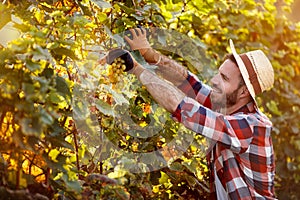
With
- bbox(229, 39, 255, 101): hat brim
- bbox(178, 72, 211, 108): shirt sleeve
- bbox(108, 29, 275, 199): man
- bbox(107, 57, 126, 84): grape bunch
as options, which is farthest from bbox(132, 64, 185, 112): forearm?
bbox(178, 72, 211, 108): shirt sleeve

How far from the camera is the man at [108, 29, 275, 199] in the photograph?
7.04 ft

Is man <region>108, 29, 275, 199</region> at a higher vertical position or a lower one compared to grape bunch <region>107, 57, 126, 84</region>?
lower

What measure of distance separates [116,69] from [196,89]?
827 mm

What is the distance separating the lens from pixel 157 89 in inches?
84.0

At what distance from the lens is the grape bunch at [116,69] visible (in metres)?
2.00

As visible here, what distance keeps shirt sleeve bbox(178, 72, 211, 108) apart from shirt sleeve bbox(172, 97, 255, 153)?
470mm

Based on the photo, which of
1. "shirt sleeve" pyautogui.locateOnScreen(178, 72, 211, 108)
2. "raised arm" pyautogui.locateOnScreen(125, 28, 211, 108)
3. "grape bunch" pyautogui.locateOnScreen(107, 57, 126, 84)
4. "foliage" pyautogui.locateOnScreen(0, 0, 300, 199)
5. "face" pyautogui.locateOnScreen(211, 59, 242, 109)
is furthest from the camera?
"shirt sleeve" pyautogui.locateOnScreen(178, 72, 211, 108)

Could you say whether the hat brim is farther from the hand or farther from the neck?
the hand

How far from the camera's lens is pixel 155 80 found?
7.02 feet

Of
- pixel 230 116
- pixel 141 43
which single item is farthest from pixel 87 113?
pixel 230 116

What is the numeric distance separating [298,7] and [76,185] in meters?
5.31


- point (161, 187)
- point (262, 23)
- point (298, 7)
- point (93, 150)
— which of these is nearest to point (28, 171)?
point (93, 150)

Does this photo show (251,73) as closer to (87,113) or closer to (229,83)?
(229,83)

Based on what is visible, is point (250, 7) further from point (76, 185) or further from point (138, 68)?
point (76, 185)
